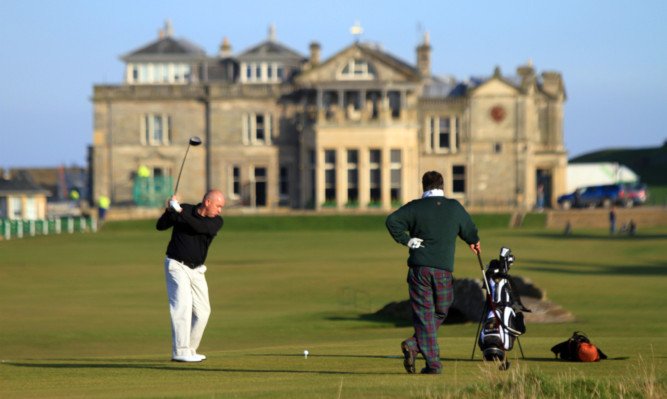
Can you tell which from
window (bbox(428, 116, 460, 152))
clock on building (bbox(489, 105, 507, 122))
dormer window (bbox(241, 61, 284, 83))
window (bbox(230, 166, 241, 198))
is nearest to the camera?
clock on building (bbox(489, 105, 507, 122))

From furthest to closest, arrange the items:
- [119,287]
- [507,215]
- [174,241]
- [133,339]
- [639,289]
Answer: [507,215] → [119,287] → [639,289] → [133,339] → [174,241]

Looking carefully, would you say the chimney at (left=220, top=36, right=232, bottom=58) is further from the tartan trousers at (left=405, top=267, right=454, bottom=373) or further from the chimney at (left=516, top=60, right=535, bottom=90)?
the tartan trousers at (left=405, top=267, right=454, bottom=373)

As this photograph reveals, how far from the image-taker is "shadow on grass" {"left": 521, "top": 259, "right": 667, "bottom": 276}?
117 ft

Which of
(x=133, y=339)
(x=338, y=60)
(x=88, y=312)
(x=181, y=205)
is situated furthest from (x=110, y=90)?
(x=181, y=205)

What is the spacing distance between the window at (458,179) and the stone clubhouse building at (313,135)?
0.09 meters

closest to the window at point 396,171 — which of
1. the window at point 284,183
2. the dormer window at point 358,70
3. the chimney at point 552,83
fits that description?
the dormer window at point 358,70

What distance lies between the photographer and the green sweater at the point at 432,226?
11633 mm

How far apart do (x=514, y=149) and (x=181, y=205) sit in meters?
63.1

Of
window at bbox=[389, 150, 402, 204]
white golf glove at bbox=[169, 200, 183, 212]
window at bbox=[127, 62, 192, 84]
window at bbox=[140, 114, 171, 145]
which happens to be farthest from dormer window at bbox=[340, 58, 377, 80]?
white golf glove at bbox=[169, 200, 183, 212]

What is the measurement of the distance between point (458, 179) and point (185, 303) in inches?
2495

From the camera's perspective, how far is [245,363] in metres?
13.6

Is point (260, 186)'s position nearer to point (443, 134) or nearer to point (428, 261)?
point (443, 134)

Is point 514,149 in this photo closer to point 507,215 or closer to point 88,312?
point 507,215

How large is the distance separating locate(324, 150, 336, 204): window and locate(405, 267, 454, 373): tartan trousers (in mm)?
60992
